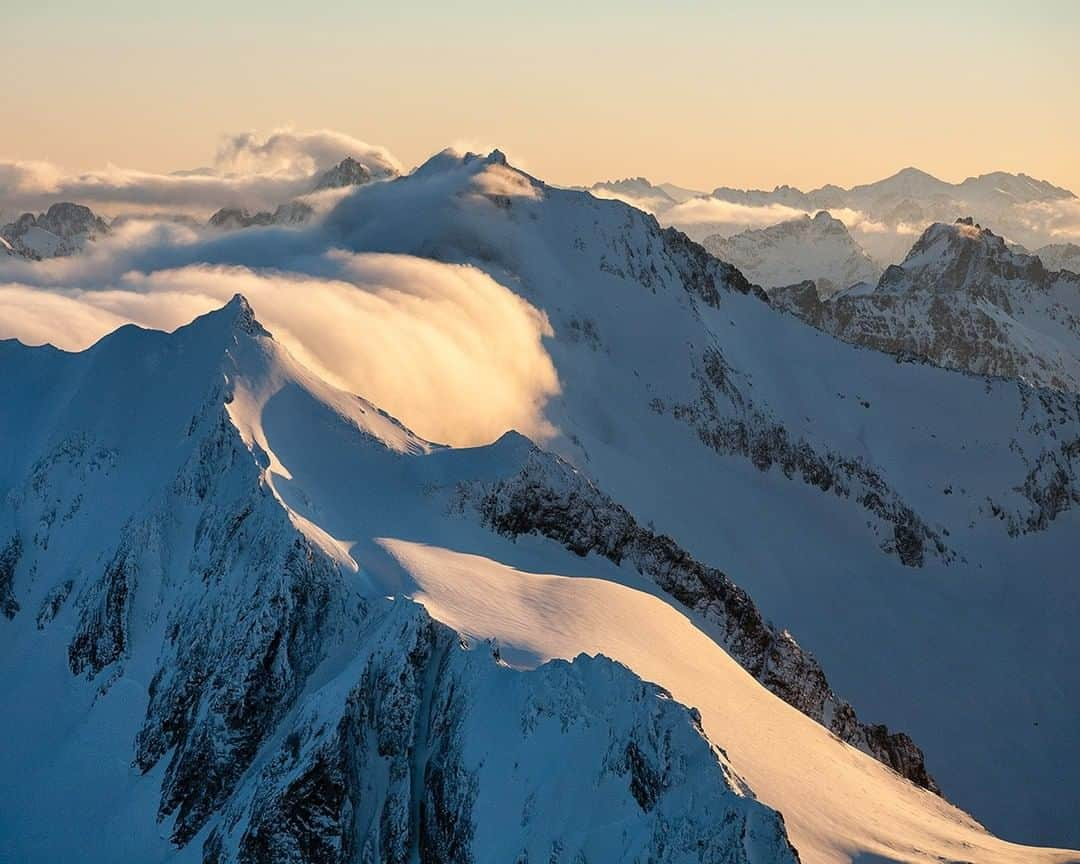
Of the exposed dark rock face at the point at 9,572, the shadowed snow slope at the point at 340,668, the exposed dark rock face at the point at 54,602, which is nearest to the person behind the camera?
the shadowed snow slope at the point at 340,668

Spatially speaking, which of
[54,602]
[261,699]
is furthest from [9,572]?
[261,699]

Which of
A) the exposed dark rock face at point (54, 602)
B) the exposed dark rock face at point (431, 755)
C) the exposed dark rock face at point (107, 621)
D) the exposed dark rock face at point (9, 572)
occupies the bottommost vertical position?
the exposed dark rock face at point (9, 572)

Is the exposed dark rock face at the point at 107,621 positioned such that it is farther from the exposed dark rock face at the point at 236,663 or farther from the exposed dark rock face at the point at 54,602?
the exposed dark rock face at the point at 236,663

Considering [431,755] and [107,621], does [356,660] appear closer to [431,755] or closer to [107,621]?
[431,755]

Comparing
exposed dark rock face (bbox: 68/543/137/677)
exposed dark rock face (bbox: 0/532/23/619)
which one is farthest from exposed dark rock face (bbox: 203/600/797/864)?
exposed dark rock face (bbox: 0/532/23/619)

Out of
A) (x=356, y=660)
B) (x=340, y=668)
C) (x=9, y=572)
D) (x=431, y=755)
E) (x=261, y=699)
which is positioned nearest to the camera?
(x=431, y=755)

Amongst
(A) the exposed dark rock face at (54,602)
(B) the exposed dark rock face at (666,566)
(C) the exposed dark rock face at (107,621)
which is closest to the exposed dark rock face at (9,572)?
(A) the exposed dark rock face at (54,602)

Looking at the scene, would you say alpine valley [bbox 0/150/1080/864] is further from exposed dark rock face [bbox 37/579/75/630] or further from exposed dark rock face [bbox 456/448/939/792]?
exposed dark rock face [bbox 456/448/939/792]

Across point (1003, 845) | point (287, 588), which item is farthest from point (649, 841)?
point (1003, 845)

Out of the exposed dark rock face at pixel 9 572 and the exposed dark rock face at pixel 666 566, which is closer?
the exposed dark rock face at pixel 9 572
